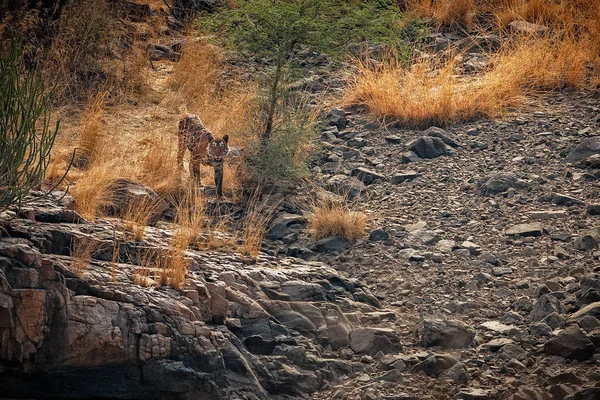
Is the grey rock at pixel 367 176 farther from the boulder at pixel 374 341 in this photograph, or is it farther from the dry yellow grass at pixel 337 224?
the boulder at pixel 374 341

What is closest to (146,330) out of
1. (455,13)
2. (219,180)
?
(219,180)

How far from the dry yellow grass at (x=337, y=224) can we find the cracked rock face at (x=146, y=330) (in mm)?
1415

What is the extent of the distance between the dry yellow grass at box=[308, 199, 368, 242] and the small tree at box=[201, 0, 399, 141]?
62.4 inches

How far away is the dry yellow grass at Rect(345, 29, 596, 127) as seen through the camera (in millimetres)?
9094

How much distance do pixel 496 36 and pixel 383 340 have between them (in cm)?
723

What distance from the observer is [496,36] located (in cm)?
1105

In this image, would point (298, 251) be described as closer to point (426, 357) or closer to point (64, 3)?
point (426, 357)

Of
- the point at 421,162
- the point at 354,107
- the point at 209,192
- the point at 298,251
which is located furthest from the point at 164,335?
the point at 354,107

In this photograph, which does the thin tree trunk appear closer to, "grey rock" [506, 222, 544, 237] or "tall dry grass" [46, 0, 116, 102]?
"grey rock" [506, 222, 544, 237]

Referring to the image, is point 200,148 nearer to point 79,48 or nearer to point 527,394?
point 79,48

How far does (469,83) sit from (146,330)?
641cm

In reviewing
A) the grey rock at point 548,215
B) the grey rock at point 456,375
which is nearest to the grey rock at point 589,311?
the grey rock at point 456,375

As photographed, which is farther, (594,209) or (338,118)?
(338,118)

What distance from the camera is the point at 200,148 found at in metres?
7.76
